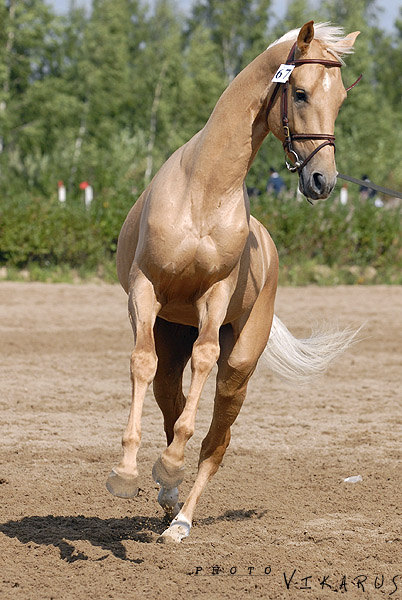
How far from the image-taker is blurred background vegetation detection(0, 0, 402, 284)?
54.7ft

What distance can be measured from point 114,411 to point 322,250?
11127 mm

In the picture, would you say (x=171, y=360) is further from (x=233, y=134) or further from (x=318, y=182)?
(x=318, y=182)

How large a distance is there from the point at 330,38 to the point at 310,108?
459 mm

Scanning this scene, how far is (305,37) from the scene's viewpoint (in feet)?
13.0

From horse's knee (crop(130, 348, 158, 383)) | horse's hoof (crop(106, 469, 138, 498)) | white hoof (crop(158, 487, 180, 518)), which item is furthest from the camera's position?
white hoof (crop(158, 487, 180, 518))

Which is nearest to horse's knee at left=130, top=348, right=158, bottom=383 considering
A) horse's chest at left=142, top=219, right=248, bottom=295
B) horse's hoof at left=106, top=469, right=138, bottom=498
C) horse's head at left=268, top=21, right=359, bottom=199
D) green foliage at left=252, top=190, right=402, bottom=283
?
horse's chest at left=142, top=219, right=248, bottom=295

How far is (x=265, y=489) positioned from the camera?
561cm

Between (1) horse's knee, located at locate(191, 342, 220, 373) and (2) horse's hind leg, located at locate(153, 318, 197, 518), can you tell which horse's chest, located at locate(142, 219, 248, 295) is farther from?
(2) horse's hind leg, located at locate(153, 318, 197, 518)

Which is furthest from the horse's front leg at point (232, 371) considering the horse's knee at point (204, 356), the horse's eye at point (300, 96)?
the horse's eye at point (300, 96)

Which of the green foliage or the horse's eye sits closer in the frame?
the horse's eye

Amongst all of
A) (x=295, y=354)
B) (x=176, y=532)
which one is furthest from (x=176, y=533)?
(x=295, y=354)

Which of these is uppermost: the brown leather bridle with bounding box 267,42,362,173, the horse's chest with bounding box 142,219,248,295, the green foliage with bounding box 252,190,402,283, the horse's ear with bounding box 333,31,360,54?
the horse's ear with bounding box 333,31,360,54

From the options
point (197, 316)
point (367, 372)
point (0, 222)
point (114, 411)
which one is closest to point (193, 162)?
point (197, 316)

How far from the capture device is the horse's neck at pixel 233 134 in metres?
4.16
